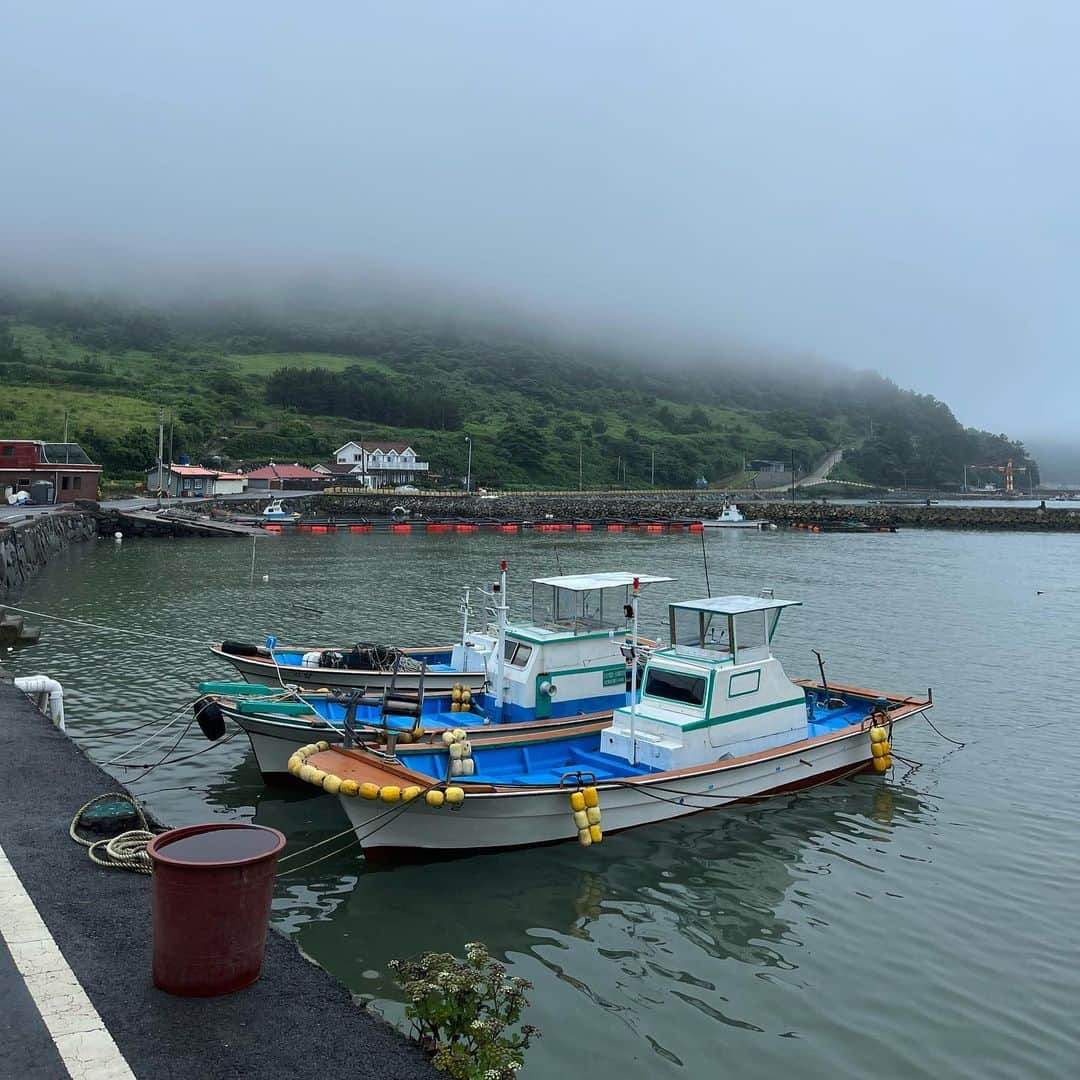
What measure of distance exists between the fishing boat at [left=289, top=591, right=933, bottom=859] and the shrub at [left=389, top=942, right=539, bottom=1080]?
4721mm

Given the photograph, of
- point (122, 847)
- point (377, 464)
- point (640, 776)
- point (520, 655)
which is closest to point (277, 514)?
Result: point (377, 464)

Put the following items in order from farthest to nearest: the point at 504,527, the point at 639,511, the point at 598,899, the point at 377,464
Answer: the point at 377,464, the point at 639,511, the point at 504,527, the point at 598,899

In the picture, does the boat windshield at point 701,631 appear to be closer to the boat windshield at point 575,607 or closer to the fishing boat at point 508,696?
the fishing boat at point 508,696

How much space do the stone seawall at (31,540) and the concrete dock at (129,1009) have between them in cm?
3207

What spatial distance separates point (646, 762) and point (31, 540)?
4087cm

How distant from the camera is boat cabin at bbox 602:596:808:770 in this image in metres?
14.2

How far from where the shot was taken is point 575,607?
54.2ft

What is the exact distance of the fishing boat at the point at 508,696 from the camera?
14.7m

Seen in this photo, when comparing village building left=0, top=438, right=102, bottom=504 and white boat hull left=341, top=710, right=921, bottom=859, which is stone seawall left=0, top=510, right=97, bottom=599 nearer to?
village building left=0, top=438, right=102, bottom=504

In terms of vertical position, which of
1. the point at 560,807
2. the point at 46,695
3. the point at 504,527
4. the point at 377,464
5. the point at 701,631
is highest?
the point at 377,464

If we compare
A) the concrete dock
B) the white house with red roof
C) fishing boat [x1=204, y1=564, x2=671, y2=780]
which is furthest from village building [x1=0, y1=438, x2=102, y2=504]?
the concrete dock

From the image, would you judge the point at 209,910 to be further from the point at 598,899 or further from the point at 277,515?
the point at 277,515

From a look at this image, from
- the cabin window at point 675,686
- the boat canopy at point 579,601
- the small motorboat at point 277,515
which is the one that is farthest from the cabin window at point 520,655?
the small motorboat at point 277,515

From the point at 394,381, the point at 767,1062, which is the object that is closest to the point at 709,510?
the point at 394,381
